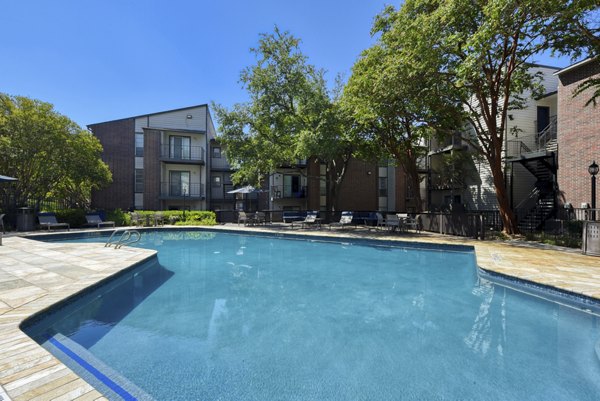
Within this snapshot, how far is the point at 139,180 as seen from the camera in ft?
74.7

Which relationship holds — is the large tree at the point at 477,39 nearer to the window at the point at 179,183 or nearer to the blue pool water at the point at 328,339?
the blue pool water at the point at 328,339

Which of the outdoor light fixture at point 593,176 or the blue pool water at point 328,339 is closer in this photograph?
the blue pool water at point 328,339

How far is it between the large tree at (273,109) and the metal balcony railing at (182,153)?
707 cm

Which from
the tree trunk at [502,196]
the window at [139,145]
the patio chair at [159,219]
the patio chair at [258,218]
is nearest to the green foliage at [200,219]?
the patio chair at [159,219]

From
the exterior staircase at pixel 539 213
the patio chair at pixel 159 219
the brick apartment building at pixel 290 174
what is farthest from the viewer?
the patio chair at pixel 159 219

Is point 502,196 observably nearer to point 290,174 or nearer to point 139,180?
point 290,174

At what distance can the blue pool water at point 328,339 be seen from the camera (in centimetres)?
280

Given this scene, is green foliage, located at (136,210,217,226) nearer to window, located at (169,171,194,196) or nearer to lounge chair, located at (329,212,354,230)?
window, located at (169,171,194,196)

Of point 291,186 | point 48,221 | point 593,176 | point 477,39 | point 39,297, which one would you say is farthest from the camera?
point 291,186

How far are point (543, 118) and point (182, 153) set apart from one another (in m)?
25.3

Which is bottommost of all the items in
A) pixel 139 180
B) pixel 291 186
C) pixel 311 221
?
pixel 311 221

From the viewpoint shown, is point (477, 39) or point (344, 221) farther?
point (344, 221)

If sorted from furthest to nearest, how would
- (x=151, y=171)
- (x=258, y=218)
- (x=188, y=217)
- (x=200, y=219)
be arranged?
1. (x=151, y=171)
2. (x=200, y=219)
3. (x=188, y=217)
4. (x=258, y=218)

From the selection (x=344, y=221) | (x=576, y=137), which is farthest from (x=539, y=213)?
(x=344, y=221)
